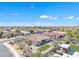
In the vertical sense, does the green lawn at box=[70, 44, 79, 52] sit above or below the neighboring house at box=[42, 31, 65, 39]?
below

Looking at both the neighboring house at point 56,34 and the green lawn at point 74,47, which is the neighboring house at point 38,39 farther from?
the green lawn at point 74,47

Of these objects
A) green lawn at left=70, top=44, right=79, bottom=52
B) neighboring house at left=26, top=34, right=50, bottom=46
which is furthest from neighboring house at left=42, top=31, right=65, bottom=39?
green lawn at left=70, top=44, right=79, bottom=52

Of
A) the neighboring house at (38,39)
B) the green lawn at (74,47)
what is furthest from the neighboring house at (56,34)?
the green lawn at (74,47)

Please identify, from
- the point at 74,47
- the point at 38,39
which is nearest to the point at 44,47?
the point at 38,39

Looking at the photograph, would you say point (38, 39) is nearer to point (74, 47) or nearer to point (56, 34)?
point (56, 34)

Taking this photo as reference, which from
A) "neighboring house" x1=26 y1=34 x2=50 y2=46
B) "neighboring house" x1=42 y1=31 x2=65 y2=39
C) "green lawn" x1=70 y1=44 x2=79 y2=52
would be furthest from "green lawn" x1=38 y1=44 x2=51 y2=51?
"green lawn" x1=70 y1=44 x2=79 y2=52

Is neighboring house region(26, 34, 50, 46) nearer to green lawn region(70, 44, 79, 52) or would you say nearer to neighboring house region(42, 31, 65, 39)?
neighboring house region(42, 31, 65, 39)

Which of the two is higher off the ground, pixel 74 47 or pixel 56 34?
pixel 56 34

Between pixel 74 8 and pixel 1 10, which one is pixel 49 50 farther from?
pixel 1 10

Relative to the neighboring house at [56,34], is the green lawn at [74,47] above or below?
below

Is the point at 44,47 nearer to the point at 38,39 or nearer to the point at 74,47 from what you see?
the point at 38,39

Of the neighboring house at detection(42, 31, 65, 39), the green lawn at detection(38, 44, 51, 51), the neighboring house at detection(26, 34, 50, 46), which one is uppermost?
the neighboring house at detection(42, 31, 65, 39)

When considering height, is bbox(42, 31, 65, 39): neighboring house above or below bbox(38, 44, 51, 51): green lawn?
above
